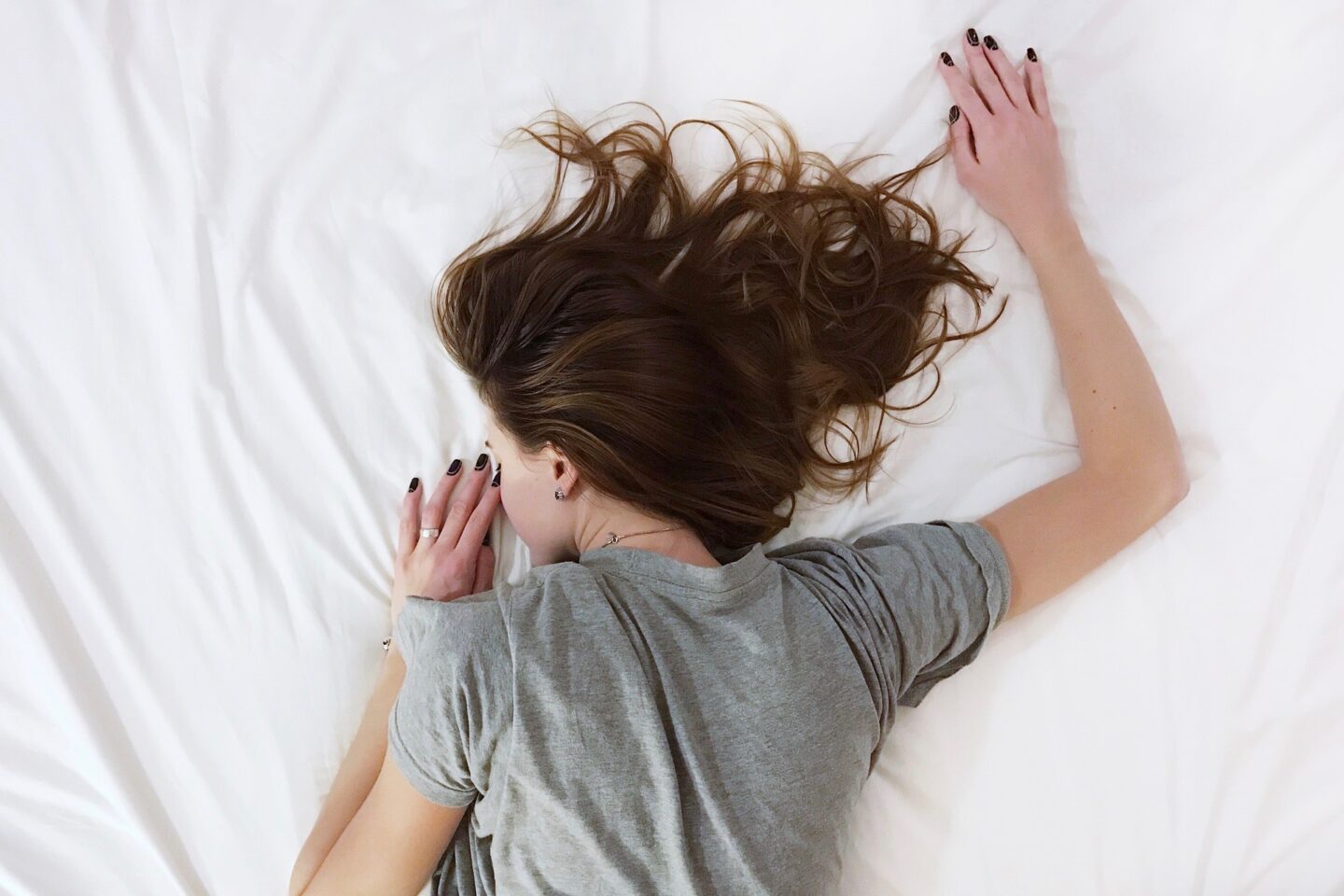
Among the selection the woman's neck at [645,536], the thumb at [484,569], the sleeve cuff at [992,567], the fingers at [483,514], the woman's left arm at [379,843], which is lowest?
the woman's left arm at [379,843]

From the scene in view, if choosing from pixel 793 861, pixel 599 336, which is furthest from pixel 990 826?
pixel 599 336

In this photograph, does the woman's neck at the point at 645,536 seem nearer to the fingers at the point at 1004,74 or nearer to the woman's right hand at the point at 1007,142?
the woman's right hand at the point at 1007,142

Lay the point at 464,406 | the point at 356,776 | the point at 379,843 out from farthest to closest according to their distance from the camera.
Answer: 1. the point at 464,406
2. the point at 356,776
3. the point at 379,843

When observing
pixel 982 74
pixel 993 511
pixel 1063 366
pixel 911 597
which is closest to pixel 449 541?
pixel 911 597

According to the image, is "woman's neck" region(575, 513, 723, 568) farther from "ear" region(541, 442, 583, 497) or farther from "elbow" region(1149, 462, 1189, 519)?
"elbow" region(1149, 462, 1189, 519)

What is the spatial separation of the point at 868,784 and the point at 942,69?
0.94m

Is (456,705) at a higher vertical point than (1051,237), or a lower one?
lower

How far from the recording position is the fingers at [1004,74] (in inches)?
48.4

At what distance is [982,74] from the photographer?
124cm

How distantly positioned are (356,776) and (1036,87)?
4.04 feet

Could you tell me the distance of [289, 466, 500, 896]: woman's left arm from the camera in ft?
3.23

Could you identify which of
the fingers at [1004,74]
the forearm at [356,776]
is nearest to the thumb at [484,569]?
the forearm at [356,776]

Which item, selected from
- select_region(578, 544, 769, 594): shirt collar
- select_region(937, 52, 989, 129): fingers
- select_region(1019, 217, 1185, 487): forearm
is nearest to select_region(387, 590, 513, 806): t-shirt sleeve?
select_region(578, 544, 769, 594): shirt collar

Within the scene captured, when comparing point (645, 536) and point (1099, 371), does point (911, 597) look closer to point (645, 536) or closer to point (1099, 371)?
point (645, 536)
